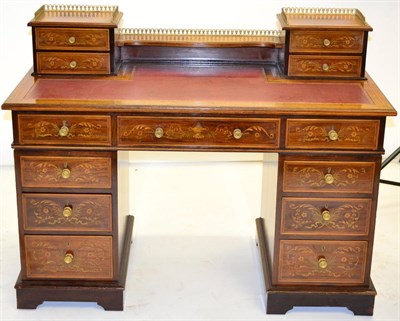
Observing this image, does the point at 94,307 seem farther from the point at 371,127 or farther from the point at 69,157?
the point at 371,127

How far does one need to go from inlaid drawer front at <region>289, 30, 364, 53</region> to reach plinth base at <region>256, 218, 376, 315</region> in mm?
879

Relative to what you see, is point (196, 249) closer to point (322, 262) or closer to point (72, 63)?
point (322, 262)

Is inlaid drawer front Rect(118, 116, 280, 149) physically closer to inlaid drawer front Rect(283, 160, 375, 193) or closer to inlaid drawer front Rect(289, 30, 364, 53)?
inlaid drawer front Rect(283, 160, 375, 193)

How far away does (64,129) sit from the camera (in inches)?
109

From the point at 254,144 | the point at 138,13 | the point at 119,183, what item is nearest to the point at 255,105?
the point at 254,144

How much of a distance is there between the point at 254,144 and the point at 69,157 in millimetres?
632

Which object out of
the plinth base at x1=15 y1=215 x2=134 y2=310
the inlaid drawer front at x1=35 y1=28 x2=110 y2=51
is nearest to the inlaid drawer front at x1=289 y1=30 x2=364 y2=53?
the inlaid drawer front at x1=35 y1=28 x2=110 y2=51

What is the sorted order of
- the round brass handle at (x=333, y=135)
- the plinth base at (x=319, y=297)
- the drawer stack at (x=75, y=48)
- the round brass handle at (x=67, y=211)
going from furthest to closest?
the drawer stack at (x=75, y=48)
the plinth base at (x=319, y=297)
the round brass handle at (x=67, y=211)
the round brass handle at (x=333, y=135)

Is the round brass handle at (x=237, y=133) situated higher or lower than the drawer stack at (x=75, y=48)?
lower

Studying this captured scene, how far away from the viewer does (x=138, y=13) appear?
4.11 metres

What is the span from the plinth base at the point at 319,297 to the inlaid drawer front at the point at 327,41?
Answer: 88 cm

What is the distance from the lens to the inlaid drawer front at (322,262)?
9.61 ft

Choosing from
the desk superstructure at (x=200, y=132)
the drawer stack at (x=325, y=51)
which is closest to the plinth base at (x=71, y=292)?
the desk superstructure at (x=200, y=132)

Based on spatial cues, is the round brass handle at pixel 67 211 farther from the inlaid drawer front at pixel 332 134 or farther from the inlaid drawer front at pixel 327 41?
the inlaid drawer front at pixel 327 41
